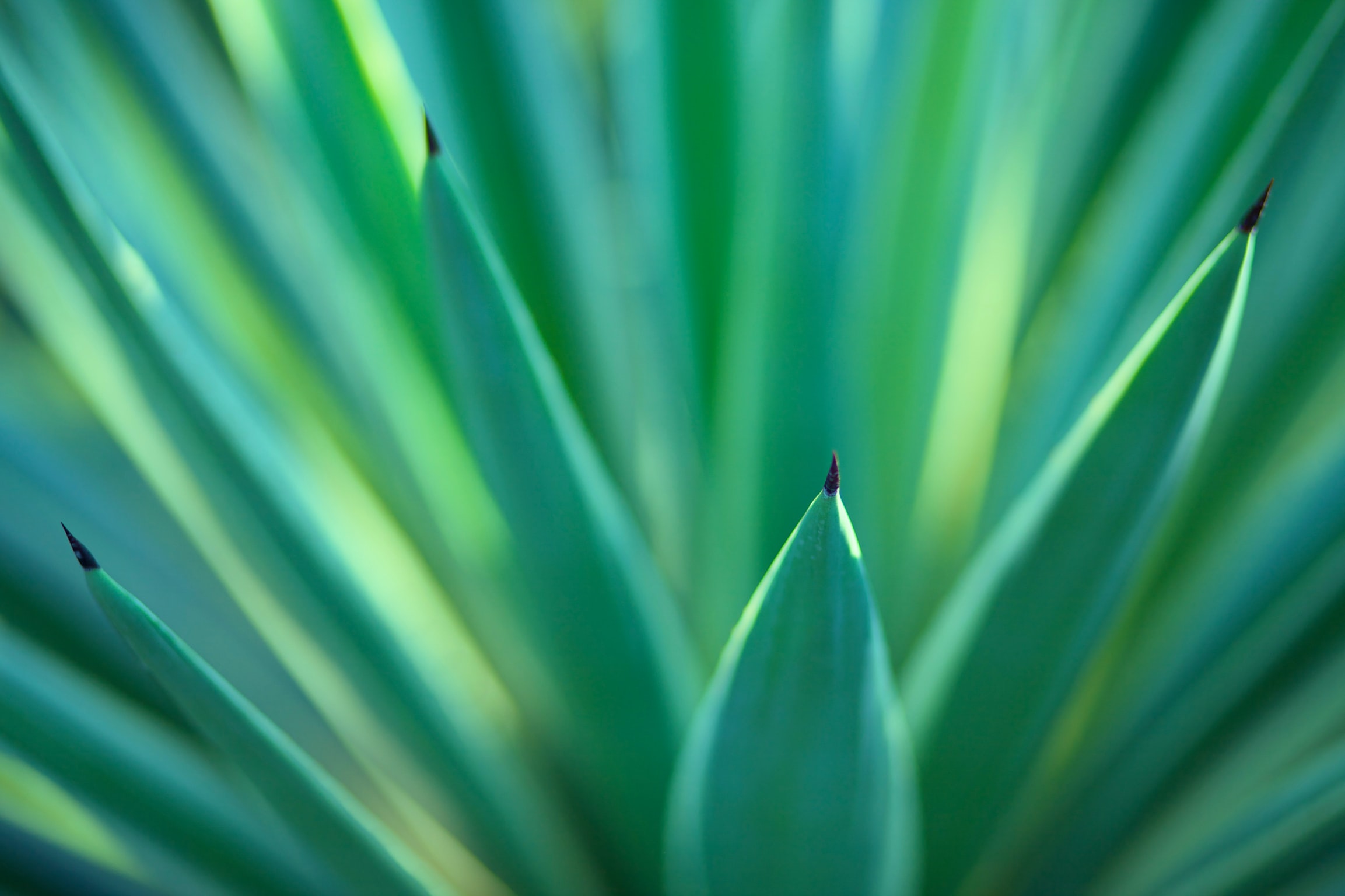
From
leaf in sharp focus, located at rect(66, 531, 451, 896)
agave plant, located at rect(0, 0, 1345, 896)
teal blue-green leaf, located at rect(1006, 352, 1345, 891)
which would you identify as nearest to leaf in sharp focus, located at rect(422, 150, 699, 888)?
agave plant, located at rect(0, 0, 1345, 896)

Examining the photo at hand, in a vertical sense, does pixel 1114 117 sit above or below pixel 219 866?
above

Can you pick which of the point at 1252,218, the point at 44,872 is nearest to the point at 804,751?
the point at 1252,218

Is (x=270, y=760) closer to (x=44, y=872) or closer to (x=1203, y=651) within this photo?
(x=44, y=872)

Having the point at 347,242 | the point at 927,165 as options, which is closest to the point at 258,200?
the point at 347,242

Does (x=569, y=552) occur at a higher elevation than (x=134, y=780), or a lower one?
higher

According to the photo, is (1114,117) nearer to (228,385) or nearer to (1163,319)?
(1163,319)

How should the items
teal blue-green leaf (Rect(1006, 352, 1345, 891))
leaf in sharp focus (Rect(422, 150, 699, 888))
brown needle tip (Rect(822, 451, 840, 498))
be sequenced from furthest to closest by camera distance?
teal blue-green leaf (Rect(1006, 352, 1345, 891)), leaf in sharp focus (Rect(422, 150, 699, 888)), brown needle tip (Rect(822, 451, 840, 498))

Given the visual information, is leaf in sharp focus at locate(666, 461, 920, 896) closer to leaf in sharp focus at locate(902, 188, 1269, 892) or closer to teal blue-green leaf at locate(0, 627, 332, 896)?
leaf in sharp focus at locate(902, 188, 1269, 892)

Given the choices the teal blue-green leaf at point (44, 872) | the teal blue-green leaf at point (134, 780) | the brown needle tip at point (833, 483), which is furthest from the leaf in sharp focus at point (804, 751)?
the teal blue-green leaf at point (44, 872)
